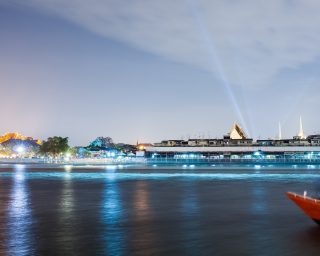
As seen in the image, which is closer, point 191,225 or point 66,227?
point 66,227

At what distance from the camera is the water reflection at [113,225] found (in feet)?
69.3

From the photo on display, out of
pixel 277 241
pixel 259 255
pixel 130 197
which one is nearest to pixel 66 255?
pixel 259 255

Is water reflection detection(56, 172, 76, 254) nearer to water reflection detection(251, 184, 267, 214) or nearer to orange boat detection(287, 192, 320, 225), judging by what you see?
orange boat detection(287, 192, 320, 225)

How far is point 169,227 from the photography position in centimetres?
2650

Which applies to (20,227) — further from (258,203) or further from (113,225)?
(258,203)

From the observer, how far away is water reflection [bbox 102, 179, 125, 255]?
21.1 meters

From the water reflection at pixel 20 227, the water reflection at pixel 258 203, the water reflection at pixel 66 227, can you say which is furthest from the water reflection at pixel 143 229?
the water reflection at pixel 258 203

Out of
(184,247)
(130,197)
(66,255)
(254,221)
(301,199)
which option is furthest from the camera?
(130,197)

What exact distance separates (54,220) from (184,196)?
60.1ft

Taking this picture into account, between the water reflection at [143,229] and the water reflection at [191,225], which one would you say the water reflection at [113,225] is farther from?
the water reflection at [191,225]

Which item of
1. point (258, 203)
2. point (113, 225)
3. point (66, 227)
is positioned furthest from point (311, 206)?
point (258, 203)

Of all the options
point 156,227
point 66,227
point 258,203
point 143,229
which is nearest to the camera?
point 143,229

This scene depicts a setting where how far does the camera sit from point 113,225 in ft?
89.2

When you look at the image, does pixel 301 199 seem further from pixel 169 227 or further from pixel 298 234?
pixel 169 227
